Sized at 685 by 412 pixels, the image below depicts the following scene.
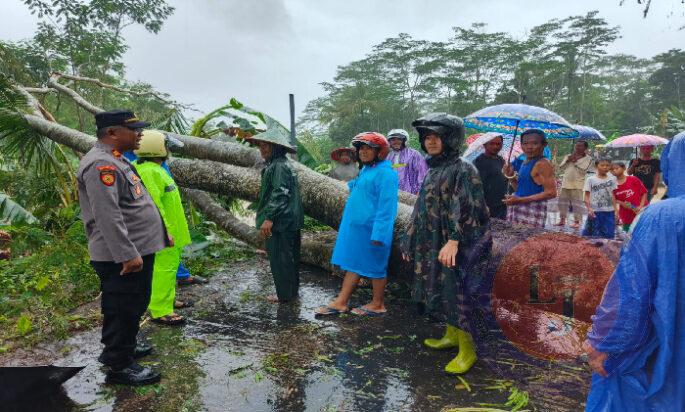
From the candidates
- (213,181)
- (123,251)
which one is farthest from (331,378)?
(213,181)

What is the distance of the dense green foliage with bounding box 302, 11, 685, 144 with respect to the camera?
39.3 metres

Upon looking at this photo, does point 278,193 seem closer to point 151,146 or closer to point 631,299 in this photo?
point 151,146

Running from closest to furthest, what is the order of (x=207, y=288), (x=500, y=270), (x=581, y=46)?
1. (x=500, y=270)
2. (x=207, y=288)
3. (x=581, y=46)

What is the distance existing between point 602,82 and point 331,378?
4737 centimetres

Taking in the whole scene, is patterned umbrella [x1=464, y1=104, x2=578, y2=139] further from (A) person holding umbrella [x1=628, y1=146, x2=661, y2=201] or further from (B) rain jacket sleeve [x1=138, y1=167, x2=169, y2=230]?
(B) rain jacket sleeve [x1=138, y1=167, x2=169, y2=230]

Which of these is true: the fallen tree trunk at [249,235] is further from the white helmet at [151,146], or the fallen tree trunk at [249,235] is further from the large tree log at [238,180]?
the white helmet at [151,146]

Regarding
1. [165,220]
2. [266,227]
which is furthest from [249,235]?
[165,220]

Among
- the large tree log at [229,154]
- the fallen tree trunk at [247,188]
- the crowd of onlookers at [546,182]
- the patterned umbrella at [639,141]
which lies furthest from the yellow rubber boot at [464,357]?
the patterned umbrella at [639,141]

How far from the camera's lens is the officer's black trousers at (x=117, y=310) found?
2785mm

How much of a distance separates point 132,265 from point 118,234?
20 centimetres

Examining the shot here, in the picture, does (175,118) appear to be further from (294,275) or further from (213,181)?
(294,275)

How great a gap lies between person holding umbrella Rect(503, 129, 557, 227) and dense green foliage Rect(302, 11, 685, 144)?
35.2 meters

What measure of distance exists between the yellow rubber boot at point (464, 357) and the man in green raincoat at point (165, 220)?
222 cm

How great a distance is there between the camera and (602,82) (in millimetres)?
41844
